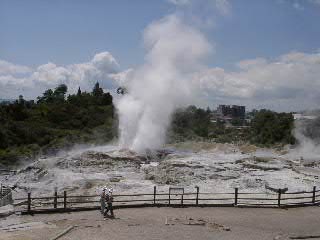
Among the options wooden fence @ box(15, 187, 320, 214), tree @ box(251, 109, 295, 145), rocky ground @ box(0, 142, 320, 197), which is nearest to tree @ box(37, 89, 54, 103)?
tree @ box(251, 109, 295, 145)

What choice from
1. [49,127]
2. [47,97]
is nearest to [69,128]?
[49,127]

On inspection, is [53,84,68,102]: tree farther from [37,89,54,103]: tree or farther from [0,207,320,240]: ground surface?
[0,207,320,240]: ground surface

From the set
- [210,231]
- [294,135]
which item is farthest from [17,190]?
[294,135]

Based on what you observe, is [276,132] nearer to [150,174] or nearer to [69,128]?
[69,128]

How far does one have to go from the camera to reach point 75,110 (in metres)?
77.0

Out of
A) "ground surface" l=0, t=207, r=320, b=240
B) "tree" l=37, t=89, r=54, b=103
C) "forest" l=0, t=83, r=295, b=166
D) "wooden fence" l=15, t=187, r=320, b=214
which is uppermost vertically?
"tree" l=37, t=89, r=54, b=103

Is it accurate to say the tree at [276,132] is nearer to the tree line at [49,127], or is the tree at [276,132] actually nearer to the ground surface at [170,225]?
the tree line at [49,127]

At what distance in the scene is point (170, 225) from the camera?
16.9 meters

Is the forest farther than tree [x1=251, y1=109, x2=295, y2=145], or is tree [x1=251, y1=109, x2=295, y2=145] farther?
tree [x1=251, y1=109, x2=295, y2=145]

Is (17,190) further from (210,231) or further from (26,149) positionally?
(26,149)

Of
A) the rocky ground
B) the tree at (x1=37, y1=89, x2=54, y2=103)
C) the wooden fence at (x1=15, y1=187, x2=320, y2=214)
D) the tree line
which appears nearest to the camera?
the wooden fence at (x1=15, y1=187, x2=320, y2=214)

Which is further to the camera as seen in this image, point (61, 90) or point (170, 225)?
point (61, 90)

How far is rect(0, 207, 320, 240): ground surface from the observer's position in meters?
15.6

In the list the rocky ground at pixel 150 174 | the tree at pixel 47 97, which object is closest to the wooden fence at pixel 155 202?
the rocky ground at pixel 150 174
